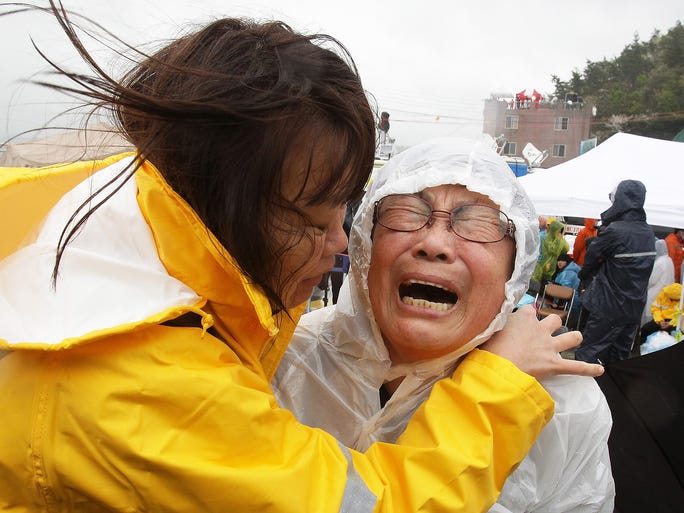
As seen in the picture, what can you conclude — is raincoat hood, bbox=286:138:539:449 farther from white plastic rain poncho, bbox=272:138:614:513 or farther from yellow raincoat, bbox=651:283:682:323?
yellow raincoat, bbox=651:283:682:323

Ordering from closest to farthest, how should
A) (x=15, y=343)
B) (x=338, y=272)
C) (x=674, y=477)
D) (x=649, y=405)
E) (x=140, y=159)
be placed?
(x=15, y=343), (x=140, y=159), (x=674, y=477), (x=649, y=405), (x=338, y=272)

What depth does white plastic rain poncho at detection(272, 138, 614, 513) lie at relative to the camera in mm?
1316

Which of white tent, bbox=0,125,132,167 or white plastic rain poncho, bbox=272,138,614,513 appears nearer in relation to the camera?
white tent, bbox=0,125,132,167

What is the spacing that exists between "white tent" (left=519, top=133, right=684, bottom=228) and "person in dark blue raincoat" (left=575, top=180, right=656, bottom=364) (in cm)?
60

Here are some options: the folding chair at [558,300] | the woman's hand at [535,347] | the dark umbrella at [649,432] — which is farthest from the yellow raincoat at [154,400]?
the folding chair at [558,300]

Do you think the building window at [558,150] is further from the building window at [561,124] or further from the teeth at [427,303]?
the teeth at [427,303]

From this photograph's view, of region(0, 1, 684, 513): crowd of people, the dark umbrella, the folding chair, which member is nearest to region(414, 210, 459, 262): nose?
region(0, 1, 684, 513): crowd of people

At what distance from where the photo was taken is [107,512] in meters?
0.81

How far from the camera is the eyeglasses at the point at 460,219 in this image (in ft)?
4.59

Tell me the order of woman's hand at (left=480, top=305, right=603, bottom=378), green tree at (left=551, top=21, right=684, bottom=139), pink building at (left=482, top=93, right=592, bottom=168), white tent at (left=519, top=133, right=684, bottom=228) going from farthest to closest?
pink building at (left=482, top=93, right=592, bottom=168) < green tree at (left=551, top=21, right=684, bottom=139) < white tent at (left=519, top=133, right=684, bottom=228) < woman's hand at (left=480, top=305, right=603, bottom=378)

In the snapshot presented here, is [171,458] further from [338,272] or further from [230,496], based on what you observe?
[338,272]

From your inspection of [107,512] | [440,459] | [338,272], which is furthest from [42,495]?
[338,272]

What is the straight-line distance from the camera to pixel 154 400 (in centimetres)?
80

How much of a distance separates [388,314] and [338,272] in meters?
4.63
